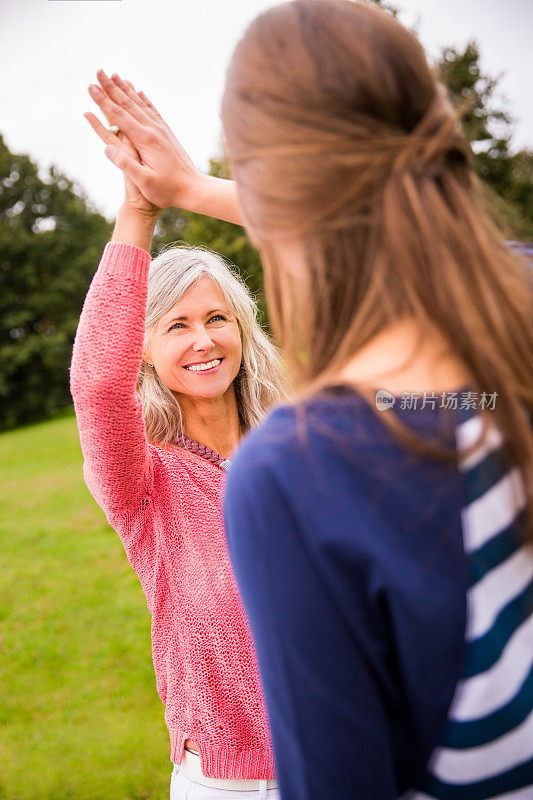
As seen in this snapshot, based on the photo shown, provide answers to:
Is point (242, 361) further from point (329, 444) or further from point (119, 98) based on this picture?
point (329, 444)

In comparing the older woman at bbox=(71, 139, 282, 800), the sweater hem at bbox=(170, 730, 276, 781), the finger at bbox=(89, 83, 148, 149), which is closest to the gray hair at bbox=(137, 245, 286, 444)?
the older woman at bbox=(71, 139, 282, 800)

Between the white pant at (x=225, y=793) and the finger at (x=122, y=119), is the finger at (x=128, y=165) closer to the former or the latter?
the finger at (x=122, y=119)

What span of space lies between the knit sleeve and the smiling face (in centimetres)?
54

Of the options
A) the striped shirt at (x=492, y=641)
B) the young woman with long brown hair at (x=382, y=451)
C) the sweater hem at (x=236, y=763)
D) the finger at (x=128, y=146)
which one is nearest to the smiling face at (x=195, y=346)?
the finger at (x=128, y=146)

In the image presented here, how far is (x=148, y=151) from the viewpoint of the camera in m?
1.53

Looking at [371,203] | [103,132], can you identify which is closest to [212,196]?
[103,132]

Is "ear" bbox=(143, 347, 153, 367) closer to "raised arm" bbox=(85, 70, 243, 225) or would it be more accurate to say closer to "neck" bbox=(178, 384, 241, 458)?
"neck" bbox=(178, 384, 241, 458)

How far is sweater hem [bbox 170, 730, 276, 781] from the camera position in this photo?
1.67 meters

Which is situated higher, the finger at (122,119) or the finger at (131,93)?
the finger at (131,93)

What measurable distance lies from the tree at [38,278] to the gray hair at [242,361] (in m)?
23.8

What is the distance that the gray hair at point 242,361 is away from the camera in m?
2.06

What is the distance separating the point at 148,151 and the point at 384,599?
3.90ft

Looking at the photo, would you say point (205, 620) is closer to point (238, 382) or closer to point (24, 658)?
point (238, 382)

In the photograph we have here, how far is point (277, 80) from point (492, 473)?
0.57 meters
